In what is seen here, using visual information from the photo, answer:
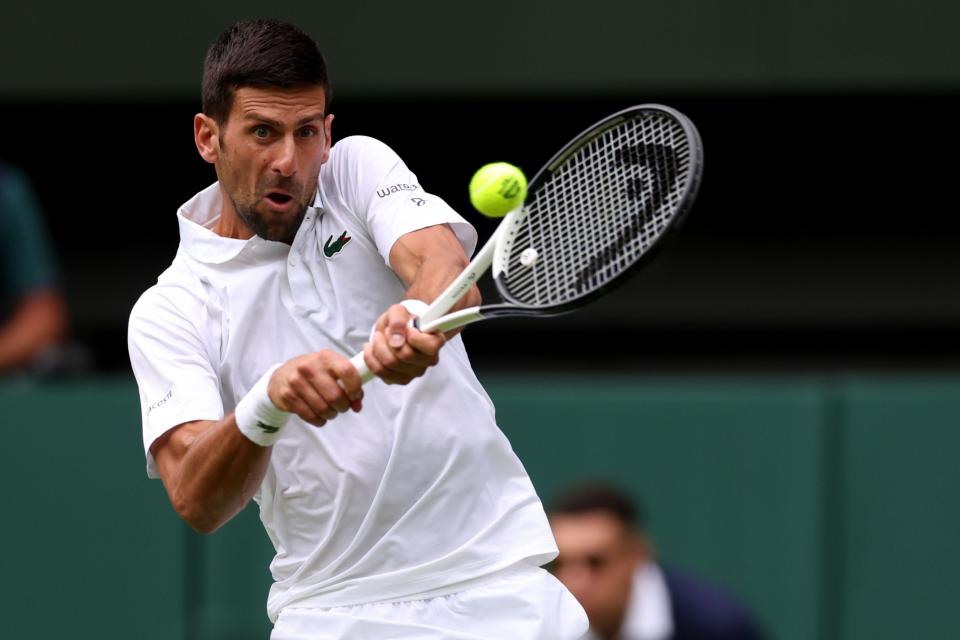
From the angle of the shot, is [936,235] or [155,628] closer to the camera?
[155,628]

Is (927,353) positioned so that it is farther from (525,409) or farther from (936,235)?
(525,409)

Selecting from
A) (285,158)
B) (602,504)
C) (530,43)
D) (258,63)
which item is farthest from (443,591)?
(530,43)

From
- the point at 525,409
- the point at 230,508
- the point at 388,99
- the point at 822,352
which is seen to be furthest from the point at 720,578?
the point at 230,508

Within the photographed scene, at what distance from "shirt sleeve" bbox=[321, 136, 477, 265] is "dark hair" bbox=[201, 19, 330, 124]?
16cm

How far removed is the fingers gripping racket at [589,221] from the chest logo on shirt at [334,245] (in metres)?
0.28

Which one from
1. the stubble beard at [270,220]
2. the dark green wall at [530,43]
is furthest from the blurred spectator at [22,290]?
the stubble beard at [270,220]

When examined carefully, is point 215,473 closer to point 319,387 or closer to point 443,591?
point 319,387

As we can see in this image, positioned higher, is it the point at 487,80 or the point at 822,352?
the point at 487,80

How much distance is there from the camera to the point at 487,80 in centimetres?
676

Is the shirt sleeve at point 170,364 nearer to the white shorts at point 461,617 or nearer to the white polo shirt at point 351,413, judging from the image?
the white polo shirt at point 351,413

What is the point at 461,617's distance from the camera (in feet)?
9.82

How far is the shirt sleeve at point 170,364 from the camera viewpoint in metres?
2.89

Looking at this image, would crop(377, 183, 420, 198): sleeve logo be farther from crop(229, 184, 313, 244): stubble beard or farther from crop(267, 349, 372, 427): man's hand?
crop(267, 349, 372, 427): man's hand

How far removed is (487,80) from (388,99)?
486 millimetres
